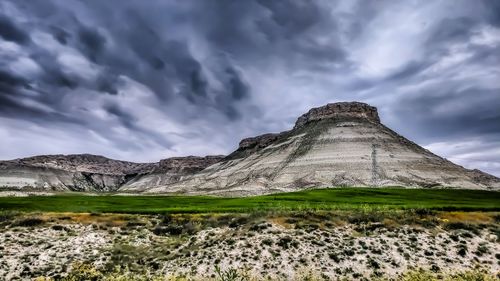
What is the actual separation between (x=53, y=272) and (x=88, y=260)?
6.69ft

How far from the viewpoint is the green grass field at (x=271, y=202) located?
135 feet

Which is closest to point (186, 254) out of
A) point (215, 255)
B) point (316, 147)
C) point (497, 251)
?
point (215, 255)

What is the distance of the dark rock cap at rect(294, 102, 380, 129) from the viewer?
7283 inches

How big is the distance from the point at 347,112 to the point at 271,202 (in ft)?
472

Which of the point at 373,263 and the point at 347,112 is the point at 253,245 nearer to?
the point at 373,263

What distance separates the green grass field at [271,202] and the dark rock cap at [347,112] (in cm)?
11316

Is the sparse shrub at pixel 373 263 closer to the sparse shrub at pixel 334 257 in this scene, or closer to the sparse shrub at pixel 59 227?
the sparse shrub at pixel 334 257

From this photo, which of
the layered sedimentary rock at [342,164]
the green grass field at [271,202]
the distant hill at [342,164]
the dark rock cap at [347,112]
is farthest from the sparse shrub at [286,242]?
the dark rock cap at [347,112]

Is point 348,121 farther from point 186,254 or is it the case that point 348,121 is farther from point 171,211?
point 186,254

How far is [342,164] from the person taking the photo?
13350 centimetres

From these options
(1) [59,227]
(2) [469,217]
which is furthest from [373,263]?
(1) [59,227]

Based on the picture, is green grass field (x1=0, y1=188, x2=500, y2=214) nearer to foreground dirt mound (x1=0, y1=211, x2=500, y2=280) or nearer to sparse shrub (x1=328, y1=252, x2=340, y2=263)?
foreground dirt mound (x1=0, y1=211, x2=500, y2=280)

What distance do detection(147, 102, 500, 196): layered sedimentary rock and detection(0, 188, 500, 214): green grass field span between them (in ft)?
144

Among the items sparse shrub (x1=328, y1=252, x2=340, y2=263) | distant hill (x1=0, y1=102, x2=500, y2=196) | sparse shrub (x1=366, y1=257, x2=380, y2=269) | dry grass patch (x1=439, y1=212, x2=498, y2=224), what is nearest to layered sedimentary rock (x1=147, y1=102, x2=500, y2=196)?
distant hill (x1=0, y1=102, x2=500, y2=196)
